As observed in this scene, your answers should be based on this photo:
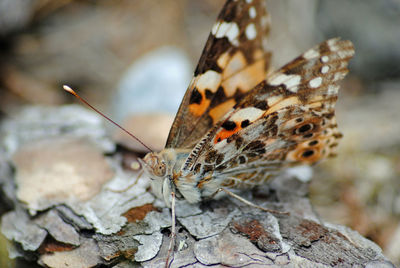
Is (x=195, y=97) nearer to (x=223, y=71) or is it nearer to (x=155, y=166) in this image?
(x=223, y=71)

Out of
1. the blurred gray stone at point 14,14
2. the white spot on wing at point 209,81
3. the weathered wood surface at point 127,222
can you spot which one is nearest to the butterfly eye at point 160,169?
the weathered wood surface at point 127,222

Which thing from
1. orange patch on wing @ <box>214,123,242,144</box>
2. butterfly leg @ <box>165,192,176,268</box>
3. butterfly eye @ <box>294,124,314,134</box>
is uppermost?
butterfly eye @ <box>294,124,314,134</box>

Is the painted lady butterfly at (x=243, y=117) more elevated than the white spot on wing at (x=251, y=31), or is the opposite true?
the white spot on wing at (x=251, y=31)

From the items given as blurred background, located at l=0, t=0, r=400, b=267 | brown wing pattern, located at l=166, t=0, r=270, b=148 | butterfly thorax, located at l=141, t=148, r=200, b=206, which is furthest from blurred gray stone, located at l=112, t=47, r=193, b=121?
butterfly thorax, located at l=141, t=148, r=200, b=206

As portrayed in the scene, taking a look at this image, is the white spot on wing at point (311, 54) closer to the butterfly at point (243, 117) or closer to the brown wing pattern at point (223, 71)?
the butterfly at point (243, 117)

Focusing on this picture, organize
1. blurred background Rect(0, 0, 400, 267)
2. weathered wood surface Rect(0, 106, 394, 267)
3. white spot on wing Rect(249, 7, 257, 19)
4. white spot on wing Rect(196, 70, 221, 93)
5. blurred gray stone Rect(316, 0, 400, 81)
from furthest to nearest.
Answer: blurred gray stone Rect(316, 0, 400, 81) < blurred background Rect(0, 0, 400, 267) < white spot on wing Rect(249, 7, 257, 19) < white spot on wing Rect(196, 70, 221, 93) < weathered wood surface Rect(0, 106, 394, 267)

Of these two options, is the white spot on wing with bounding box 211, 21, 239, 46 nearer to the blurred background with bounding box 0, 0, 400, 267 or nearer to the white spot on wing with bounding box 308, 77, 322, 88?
the white spot on wing with bounding box 308, 77, 322, 88

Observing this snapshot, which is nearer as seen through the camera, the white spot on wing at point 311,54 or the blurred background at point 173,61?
the white spot on wing at point 311,54
